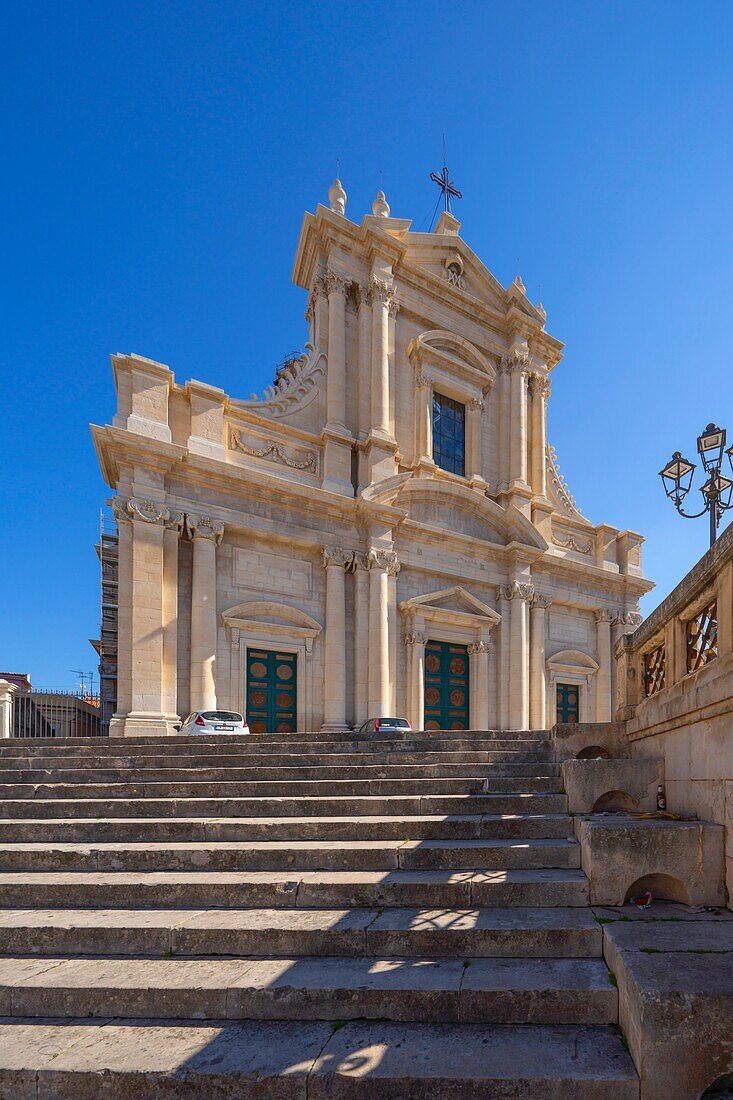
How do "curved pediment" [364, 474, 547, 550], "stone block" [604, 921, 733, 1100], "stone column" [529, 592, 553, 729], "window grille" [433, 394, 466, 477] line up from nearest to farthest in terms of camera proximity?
"stone block" [604, 921, 733, 1100] → "curved pediment" [364, 474, 547, 550] → "stone column" [529, 592, 553, 729] → "window grille" [433, 394, 466, 477]

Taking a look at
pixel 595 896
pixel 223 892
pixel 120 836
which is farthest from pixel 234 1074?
pixel 120 836

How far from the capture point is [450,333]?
70.1 feet

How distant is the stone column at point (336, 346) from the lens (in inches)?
731

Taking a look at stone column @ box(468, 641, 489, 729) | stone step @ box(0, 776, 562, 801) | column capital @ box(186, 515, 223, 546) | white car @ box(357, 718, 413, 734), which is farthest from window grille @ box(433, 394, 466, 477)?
stone step @ box(0, 776, 562, 801)

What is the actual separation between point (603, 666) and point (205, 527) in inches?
654

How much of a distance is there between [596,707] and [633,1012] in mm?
21382

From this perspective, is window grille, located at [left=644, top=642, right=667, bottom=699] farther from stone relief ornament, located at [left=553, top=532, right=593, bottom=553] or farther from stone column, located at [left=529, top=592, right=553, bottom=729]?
stone relief ornament, located at [left=553, top=532, right=593, bottom=553]

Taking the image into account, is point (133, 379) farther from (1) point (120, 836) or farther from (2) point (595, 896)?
(2) point (595, 896)

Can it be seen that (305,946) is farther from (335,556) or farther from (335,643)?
(335,556)

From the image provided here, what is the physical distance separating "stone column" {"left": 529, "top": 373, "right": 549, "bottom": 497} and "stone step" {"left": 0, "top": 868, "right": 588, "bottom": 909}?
19.8 m

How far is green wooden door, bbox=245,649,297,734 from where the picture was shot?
15773mm

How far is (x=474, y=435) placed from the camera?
2173 centimetres

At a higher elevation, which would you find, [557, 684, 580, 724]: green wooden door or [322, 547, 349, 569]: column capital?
[322, 547, 349, 569]: column capital

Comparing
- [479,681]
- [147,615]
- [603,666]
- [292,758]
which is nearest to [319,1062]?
[292,758]
